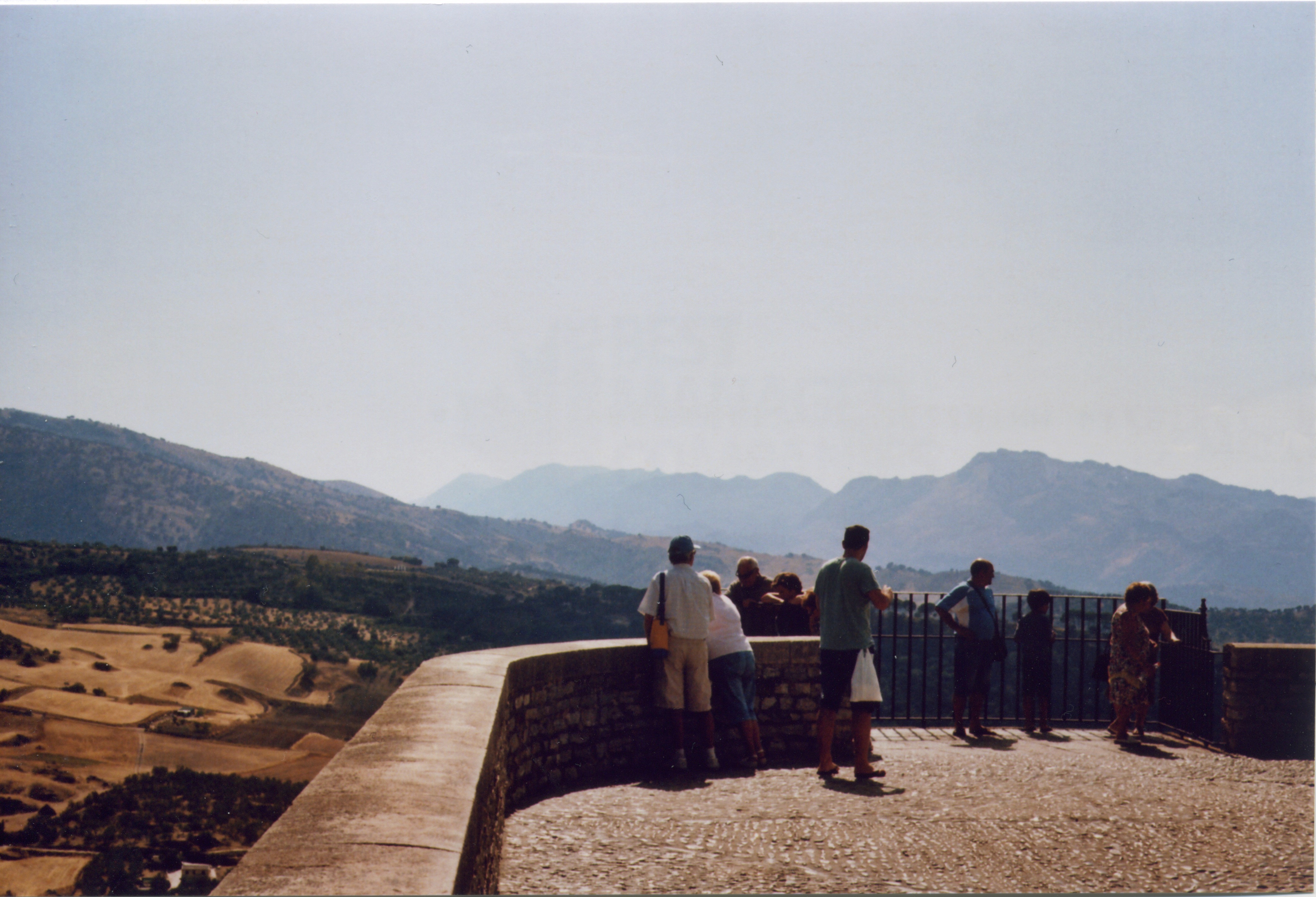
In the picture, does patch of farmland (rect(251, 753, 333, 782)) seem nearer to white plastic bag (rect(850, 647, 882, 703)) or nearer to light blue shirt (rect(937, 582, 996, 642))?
light blue shirt (rect(937, 582, 996, 642))

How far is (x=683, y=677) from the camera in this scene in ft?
22.8

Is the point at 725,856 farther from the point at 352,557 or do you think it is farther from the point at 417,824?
the point at 352,557

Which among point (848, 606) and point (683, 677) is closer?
point (848, 606)

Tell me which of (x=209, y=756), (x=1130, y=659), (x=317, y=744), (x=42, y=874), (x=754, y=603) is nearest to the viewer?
(x=754, y=603)

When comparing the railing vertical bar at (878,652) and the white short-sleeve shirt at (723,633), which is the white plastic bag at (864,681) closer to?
the railing vertical bar at (878,652)

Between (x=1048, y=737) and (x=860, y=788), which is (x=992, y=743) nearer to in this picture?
(x=1048, y=737)

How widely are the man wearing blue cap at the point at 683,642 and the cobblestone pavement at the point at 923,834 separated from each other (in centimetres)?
45

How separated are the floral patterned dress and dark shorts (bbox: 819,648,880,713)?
3.87 m

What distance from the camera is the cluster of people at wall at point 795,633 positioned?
6586 millimetres

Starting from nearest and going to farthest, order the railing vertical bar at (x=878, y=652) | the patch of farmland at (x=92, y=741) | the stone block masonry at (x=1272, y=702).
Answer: the railing vertical bar at (x=878, y=652) → the stone block masonry at (x=1272, y=702) → the patch of farmland at (x=92, y=741)

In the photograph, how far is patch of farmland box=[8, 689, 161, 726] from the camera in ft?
230

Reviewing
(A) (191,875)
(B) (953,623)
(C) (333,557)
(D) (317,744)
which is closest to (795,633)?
(B) (953,623)

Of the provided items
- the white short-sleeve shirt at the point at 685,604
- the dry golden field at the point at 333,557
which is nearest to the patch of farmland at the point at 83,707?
the dry golden field at the point at 333,557

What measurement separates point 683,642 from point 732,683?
589 mm
